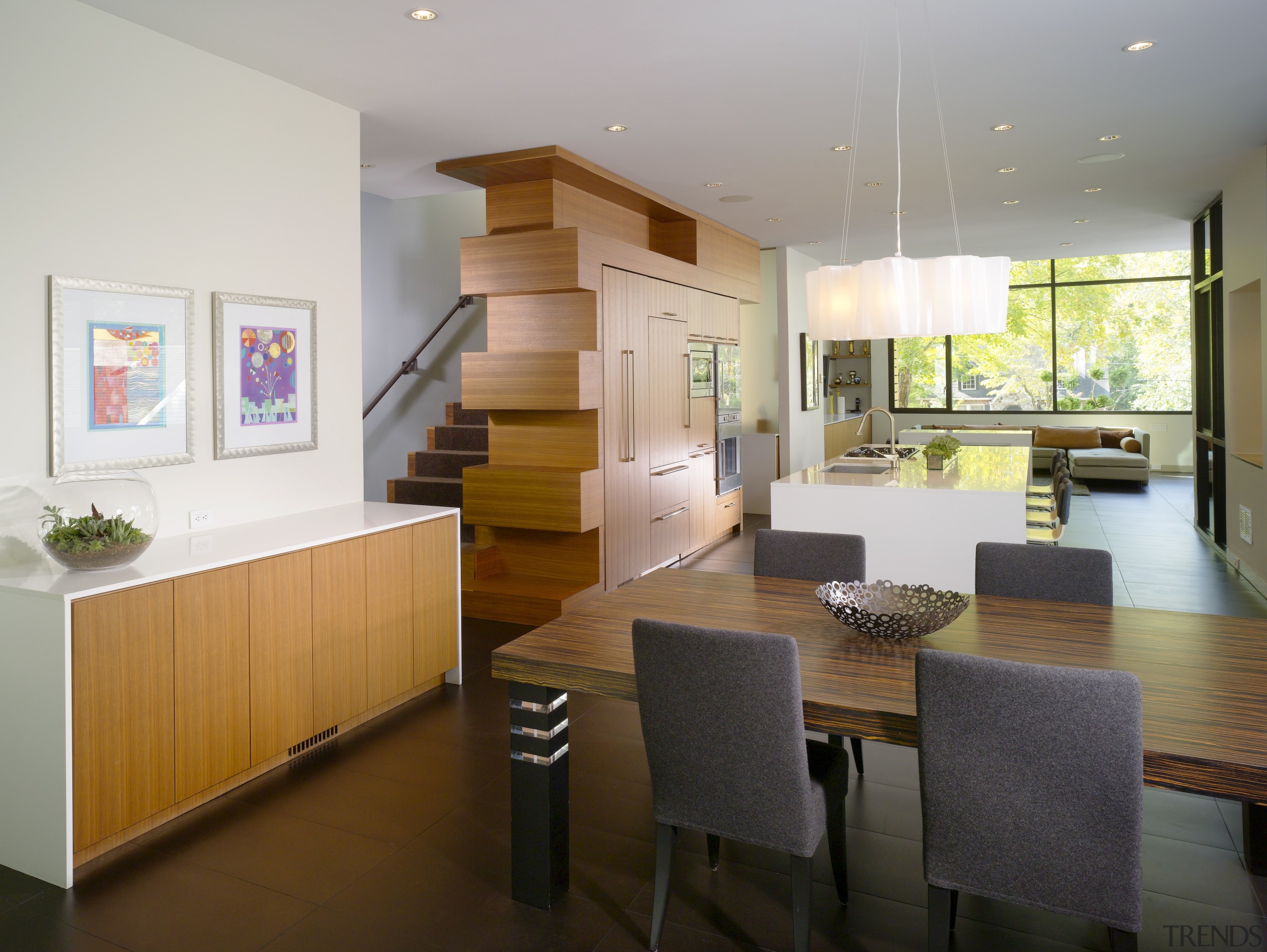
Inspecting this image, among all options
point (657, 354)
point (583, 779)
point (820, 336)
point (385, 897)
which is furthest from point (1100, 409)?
point (385, 897)

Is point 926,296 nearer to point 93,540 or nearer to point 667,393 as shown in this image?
point 93,540

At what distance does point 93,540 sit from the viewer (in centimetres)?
261

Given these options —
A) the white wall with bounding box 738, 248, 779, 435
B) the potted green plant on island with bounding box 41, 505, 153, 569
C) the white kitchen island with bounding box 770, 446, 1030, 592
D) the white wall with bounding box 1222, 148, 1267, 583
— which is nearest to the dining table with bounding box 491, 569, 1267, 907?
the potted green plant on island with bounding box 41, 505, 153, 569

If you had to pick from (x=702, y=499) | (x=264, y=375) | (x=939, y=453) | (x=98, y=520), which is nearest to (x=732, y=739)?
(x=98, y=520)

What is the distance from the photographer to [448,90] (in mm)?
3869

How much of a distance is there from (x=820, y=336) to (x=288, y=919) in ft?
8.65

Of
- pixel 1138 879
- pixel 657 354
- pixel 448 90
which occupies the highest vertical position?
pixel 448 90

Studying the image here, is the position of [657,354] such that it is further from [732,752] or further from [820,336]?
[732,752]

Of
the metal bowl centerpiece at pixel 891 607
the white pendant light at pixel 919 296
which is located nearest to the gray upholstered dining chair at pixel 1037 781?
the metal bowl centerpiece at pixel 891 607

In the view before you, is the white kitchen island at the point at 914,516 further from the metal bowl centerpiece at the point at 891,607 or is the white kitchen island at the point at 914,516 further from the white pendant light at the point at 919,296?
the metal bowl centerpiece at the point at 891,607

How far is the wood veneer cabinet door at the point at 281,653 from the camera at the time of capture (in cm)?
302

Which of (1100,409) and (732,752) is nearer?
(732,752)

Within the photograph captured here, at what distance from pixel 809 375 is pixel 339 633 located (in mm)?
6940

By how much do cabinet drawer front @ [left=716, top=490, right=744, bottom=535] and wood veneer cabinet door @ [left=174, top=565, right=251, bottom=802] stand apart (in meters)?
4.84
